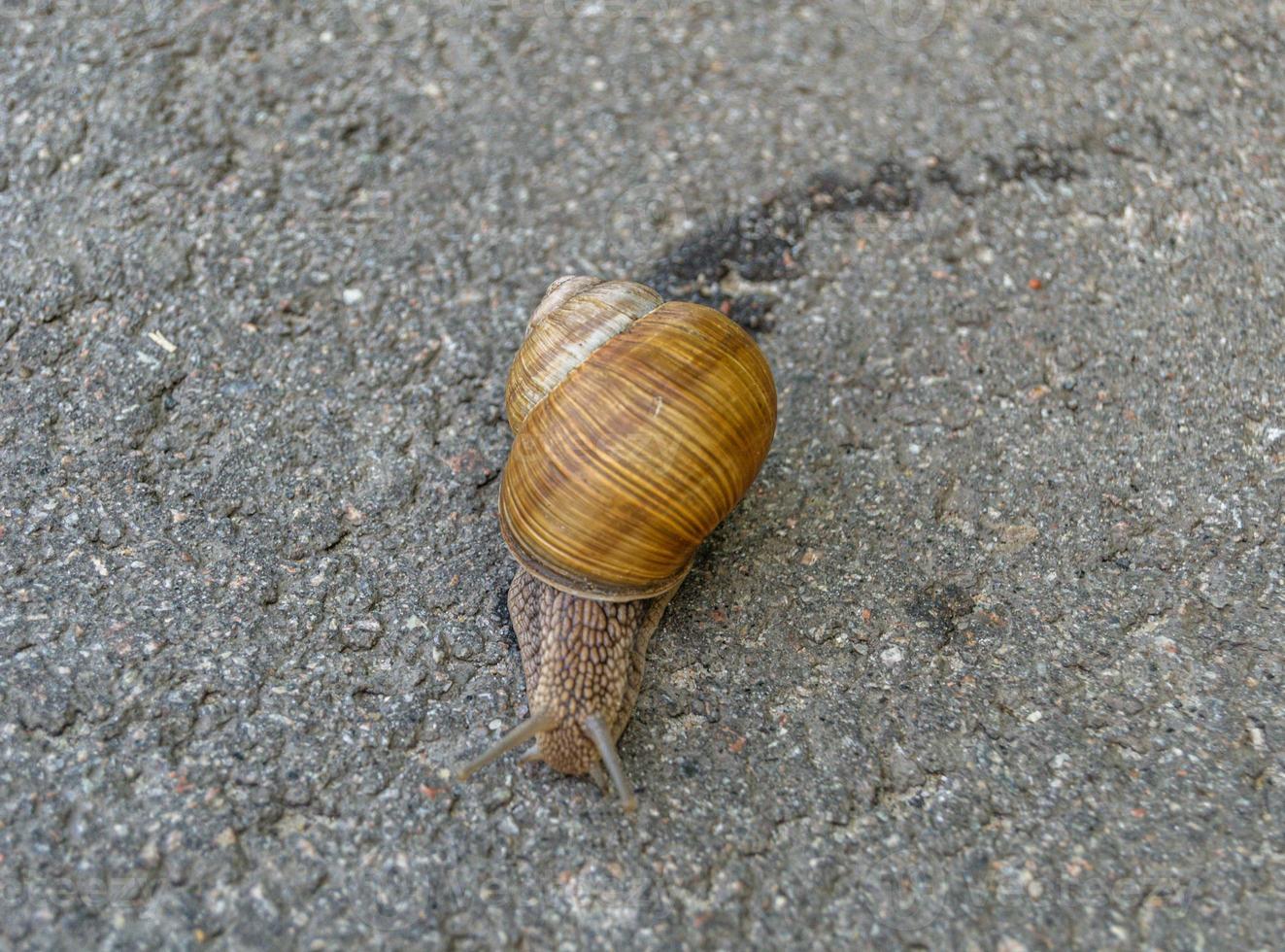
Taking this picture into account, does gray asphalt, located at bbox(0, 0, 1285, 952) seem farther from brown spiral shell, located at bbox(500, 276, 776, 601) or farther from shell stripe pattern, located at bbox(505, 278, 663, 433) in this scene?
shell stripe pattern, located at bbox(505, 278, 663, 433)

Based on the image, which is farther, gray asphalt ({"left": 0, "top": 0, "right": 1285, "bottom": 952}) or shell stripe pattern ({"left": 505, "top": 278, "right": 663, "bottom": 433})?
shell stripe pattern ({"left": 505, "top": 278, "right": 663, "bottom": 433})

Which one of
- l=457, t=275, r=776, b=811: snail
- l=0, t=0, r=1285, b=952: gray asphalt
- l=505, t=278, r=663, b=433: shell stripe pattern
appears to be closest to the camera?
l=0, t=0, r=1285, b=952: gray asphalt

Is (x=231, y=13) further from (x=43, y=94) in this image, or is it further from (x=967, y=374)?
(x=967, y=374)

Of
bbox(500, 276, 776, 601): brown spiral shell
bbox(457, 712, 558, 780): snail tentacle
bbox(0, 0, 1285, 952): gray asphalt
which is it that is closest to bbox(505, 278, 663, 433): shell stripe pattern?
bbox(500, 276, 776, 601): brown spiral shell

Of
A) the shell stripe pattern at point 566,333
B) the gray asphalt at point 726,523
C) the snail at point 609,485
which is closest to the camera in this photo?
the gray asphalt at point 726,523

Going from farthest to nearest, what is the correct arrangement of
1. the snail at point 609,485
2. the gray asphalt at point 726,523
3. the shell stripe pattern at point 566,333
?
the shell stripe pattern at point 566,333, the snail at point 609,485, the gray asphalt at point 726,523

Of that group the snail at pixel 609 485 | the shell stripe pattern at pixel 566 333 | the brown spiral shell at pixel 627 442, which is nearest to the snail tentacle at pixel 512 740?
the snail at pixel 609 485

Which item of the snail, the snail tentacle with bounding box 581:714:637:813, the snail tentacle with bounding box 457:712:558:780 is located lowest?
the snail tentacle with bounding box 581:714:637:813

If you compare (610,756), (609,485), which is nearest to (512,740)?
(610,756)

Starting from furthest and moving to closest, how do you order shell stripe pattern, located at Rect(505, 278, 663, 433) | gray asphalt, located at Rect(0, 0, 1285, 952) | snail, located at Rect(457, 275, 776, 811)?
shell stripe pattern, located at Rect(505, 278, 663, 433)
snail, located at Rect(457, 275, 776, 811)
gray asphalt, located at Rect(0, 0, 1285, 952)

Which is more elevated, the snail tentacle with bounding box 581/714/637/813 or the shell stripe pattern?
the shell stripe pattern

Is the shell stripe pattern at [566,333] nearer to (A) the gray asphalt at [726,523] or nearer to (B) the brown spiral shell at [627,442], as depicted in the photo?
(B) the brown spiral shell at [627,442]
